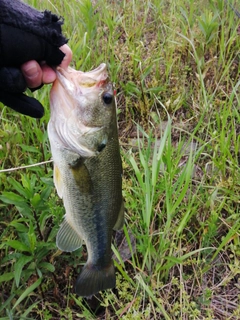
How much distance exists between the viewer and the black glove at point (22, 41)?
149cm

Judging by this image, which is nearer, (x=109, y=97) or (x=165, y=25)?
(x=109, y=97)

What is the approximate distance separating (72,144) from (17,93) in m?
0.31

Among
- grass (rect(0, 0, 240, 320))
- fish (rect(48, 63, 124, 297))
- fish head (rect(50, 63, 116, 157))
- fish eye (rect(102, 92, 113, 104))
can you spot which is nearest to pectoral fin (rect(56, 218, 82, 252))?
fish (rect(48, 63, 124, 297))

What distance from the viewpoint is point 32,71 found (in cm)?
157

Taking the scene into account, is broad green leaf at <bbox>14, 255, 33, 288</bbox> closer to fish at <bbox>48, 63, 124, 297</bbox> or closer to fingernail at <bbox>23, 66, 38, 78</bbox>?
Result: fish at <bbox>48, 63, 124, 297</bbox>

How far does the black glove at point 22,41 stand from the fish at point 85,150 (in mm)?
110

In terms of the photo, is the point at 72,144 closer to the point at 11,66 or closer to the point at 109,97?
the point at 109,97

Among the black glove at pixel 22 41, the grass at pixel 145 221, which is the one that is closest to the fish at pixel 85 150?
the black glove at pixel 22 41

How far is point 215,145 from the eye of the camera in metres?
2.67

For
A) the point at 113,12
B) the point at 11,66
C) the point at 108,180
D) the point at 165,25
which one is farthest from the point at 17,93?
the point at 113,12

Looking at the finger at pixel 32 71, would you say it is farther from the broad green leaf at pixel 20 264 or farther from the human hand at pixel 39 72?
the broad green leaf at pixel 20 264

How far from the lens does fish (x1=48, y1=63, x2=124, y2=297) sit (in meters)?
1.64

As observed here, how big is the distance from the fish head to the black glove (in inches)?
4.1

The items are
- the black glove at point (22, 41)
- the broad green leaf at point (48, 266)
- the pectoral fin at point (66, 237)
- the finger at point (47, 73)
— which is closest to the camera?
the black glove at point (22, 41)
